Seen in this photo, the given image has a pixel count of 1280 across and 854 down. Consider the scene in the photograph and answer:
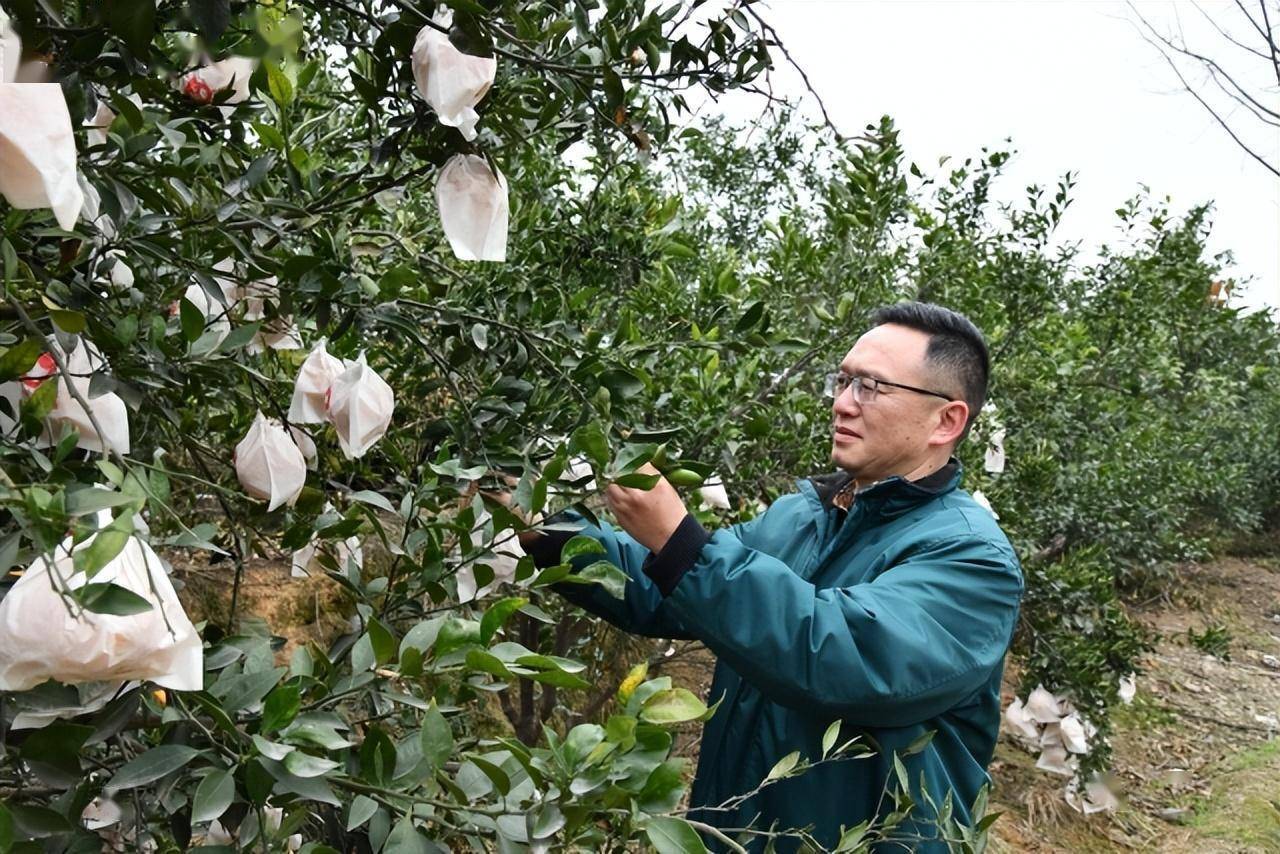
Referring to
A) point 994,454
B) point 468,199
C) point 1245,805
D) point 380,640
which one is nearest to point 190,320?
point 468,199

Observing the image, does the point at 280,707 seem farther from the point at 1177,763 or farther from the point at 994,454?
the point at 1177,763

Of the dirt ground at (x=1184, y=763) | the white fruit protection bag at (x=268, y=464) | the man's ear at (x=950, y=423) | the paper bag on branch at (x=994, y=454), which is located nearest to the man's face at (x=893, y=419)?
the man's ear at (x=950, y=423)

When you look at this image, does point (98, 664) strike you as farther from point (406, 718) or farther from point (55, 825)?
point (406, 718)

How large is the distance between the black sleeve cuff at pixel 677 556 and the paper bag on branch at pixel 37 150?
0.91m

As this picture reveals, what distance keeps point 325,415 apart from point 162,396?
21cm

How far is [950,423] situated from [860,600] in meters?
0.53

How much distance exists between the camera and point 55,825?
0.94 m

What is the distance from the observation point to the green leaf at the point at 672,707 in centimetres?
96

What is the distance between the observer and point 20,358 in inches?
41.4

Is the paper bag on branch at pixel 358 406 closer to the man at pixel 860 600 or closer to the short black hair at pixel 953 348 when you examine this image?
the man at pixel 860 600

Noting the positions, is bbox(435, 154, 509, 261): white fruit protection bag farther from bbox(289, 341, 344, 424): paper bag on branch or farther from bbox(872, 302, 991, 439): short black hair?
bbox(872, 302, 991, 439): short black hair

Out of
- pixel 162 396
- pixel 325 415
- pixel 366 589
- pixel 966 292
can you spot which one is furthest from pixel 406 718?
pixel 966 292

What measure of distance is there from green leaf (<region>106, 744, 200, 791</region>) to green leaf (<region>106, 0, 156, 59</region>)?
65 centimetres

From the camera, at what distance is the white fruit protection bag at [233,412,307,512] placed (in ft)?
4.75
